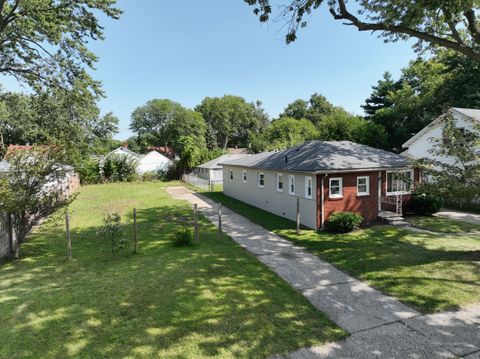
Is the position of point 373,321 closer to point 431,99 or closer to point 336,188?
point 336,188

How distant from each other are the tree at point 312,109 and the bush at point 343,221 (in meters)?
57.4

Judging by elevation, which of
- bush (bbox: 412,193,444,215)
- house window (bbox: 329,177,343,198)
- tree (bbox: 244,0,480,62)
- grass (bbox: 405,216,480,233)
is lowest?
grass (bbox: 405,216,480,233)

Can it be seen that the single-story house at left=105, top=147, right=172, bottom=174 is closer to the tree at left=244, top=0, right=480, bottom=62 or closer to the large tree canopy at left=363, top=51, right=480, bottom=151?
the large tree canopy at left=363, top=51, right=480, bottom=151

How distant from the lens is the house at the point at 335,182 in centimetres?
1414

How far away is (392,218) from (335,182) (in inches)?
143

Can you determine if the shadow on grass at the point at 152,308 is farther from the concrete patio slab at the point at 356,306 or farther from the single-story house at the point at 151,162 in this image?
the single-story house at the point at 151,162

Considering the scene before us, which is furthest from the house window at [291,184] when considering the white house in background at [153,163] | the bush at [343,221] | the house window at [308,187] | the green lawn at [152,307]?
the white house in background at [153,163]

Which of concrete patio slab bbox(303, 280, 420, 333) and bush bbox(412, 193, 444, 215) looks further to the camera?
bush bbox(412, 193, 444, 215)

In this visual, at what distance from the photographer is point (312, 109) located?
7031 centimetres

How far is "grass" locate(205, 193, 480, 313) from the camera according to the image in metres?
7.30

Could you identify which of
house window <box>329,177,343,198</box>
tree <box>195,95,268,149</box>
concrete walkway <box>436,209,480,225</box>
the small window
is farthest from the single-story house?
concrete walkway <box>436,209,480,225</box>

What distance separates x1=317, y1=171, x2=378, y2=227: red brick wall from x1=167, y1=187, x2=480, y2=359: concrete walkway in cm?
486

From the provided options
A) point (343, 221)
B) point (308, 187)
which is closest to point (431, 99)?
point (308, 187)

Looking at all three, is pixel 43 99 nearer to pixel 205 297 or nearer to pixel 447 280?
pixel 205 297
